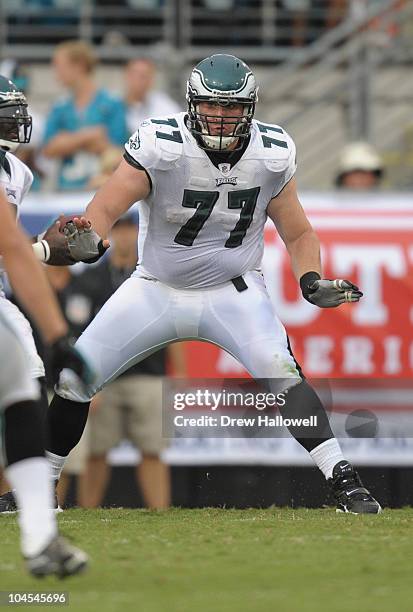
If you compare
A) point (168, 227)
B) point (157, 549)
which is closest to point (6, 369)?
point (157, 549)

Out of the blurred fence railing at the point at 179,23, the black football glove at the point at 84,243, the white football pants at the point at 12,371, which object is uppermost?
the blurred fence railing at the point at 179,23

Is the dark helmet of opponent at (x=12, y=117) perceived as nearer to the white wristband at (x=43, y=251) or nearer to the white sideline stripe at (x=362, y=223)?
the white wristband at (x=43, y=251)

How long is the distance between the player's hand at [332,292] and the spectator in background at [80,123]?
13.8 feet

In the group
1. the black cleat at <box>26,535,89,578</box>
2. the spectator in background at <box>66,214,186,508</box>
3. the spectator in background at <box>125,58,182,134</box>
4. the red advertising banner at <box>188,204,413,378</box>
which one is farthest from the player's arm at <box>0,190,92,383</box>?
the spectator in background at <box>125,58,182,134</box>

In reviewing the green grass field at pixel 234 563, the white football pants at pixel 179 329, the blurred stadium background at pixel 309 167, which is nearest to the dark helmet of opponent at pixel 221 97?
the white football pants at pixel 179 329

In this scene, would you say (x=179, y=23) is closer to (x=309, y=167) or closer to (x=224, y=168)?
(x=309, y=167)

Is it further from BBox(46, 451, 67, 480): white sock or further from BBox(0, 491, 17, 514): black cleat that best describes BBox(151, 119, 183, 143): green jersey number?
BBox(0, 491, 17, 514): black cleat

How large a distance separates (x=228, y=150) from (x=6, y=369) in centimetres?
222

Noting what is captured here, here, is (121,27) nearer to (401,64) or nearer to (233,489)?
(401,64)

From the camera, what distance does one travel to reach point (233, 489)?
827cm

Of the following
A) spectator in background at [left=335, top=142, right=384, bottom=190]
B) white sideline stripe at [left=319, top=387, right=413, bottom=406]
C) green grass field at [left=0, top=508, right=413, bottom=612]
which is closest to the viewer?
green grass field at [left=0, top=508, right=413, bottom=612]

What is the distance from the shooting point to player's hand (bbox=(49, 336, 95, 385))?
420 centimetres

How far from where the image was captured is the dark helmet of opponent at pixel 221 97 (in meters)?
6.12

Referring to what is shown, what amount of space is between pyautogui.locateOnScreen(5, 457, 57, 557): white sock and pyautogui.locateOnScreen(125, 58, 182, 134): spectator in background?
631 cm
